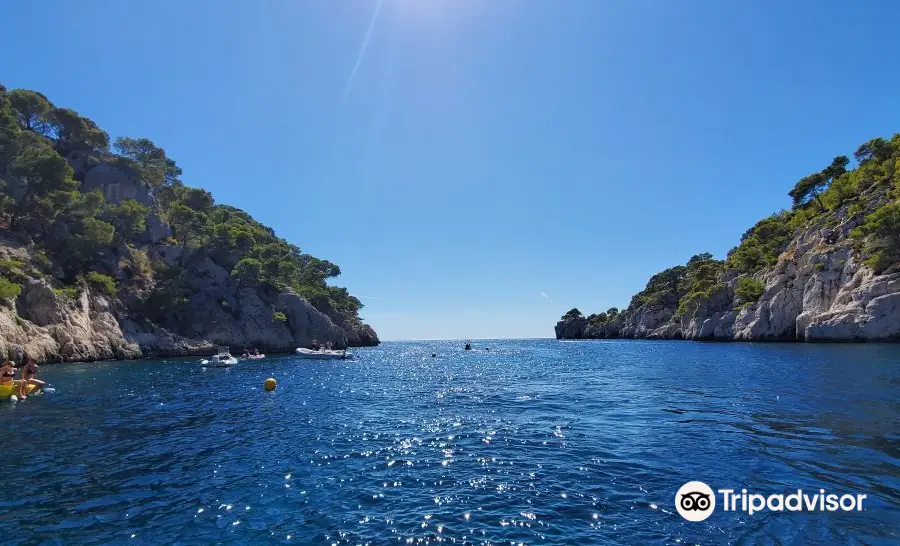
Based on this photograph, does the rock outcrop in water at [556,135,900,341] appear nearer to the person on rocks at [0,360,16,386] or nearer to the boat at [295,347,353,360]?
the boat at [295,347,353,360]

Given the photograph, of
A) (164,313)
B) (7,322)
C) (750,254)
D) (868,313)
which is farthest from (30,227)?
(750,254)

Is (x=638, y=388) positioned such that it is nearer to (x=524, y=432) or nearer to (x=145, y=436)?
(x=524, y=432)

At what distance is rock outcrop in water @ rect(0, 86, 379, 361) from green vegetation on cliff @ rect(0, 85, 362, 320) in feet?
0.67

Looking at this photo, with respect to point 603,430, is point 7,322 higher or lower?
higher

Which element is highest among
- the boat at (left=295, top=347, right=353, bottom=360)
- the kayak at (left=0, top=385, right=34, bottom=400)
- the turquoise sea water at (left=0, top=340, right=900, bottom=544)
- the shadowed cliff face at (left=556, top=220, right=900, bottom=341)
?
the shadowed cliff face at (left=556, top=220, right=900, bottom=341)

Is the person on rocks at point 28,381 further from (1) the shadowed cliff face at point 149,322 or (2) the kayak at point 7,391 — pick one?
(1) the shadowed cliff face at point 149,322

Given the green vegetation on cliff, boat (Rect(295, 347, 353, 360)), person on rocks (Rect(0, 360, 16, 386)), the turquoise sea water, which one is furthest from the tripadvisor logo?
boat (Rect(295, 347, 353, 360))

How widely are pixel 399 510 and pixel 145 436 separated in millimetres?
14331

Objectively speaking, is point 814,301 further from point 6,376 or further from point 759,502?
point 6,376

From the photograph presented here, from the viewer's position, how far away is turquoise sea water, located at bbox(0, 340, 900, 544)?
8914 mm

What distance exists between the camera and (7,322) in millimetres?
43062

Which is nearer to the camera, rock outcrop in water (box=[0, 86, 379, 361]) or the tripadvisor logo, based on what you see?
the tripadvisor logo

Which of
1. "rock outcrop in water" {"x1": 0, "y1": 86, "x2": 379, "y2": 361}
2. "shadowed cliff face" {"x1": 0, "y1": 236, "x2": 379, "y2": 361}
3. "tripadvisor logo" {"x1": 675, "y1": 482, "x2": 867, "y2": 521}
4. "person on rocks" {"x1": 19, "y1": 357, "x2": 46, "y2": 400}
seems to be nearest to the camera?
"tripadvisor logo" {"x1": 675, "y1": 482, "x2": 867, "y2": 521}

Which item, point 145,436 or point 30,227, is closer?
point 145,436
